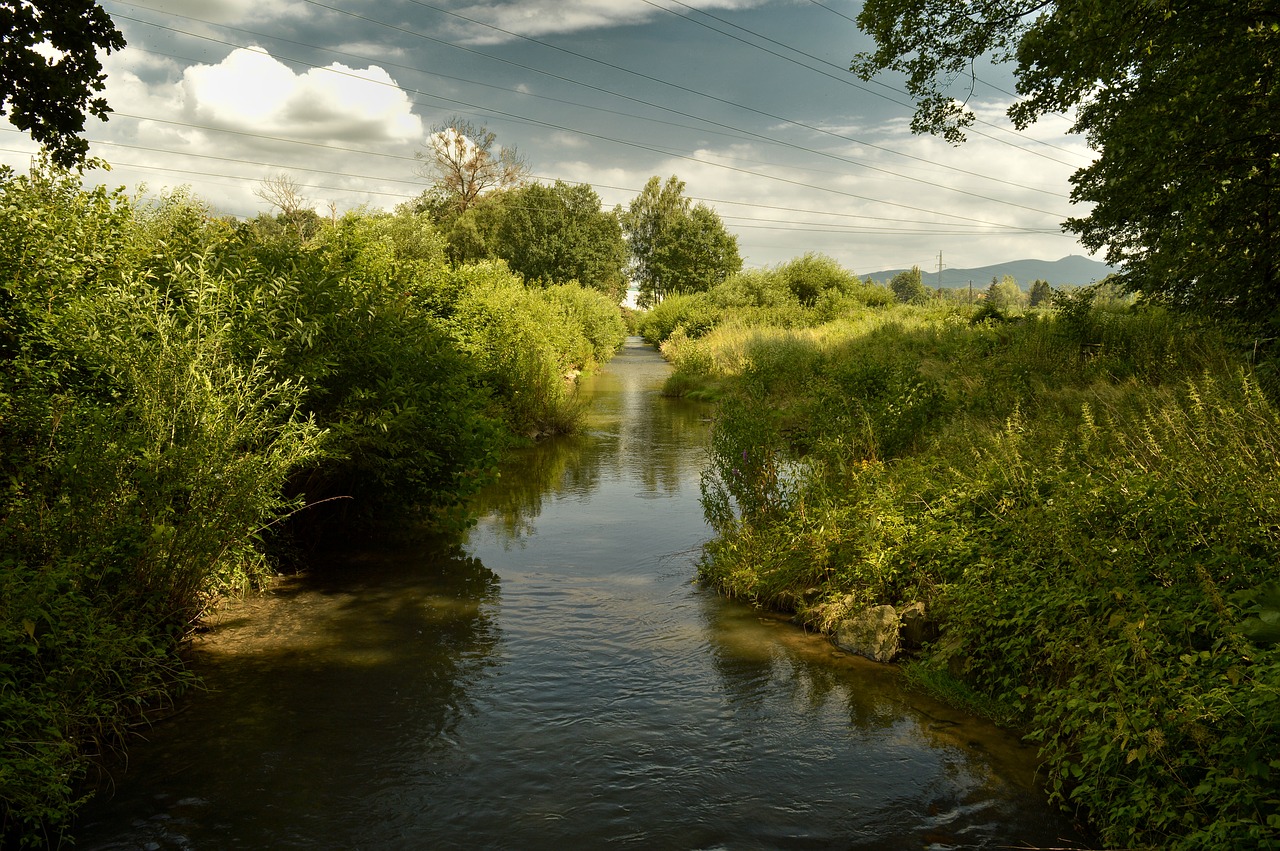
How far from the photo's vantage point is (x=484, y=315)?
1791 cm

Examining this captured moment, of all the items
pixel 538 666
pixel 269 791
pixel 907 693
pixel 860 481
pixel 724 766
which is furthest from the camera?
pixel 860 481

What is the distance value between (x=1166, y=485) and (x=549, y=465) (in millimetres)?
11754

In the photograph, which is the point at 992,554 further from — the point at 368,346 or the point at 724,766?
the point at 368,346

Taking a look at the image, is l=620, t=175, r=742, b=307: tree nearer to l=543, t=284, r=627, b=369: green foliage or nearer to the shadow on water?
l=543, t=284, r=627, b=369: green foliage

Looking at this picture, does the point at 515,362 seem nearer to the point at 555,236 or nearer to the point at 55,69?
the point at 55,69

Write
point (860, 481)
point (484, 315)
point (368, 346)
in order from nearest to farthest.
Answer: point (860, 481)
point (368, 346)
point (484, 315)

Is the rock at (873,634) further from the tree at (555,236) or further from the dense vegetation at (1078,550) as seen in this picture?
the tree at (555,236)

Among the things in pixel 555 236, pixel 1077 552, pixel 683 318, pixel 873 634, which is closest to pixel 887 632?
pixel 873 634

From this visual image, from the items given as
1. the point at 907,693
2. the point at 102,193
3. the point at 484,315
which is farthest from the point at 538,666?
the point at 484,315

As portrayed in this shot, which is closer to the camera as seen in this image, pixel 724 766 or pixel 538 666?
pixel 724 766

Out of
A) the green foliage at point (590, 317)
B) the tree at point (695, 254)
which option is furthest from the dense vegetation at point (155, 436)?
the tree at point (695, 254)

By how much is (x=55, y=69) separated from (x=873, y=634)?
27.8 ft

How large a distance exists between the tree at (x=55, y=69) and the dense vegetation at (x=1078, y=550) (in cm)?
705

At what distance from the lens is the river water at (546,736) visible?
474 cm
